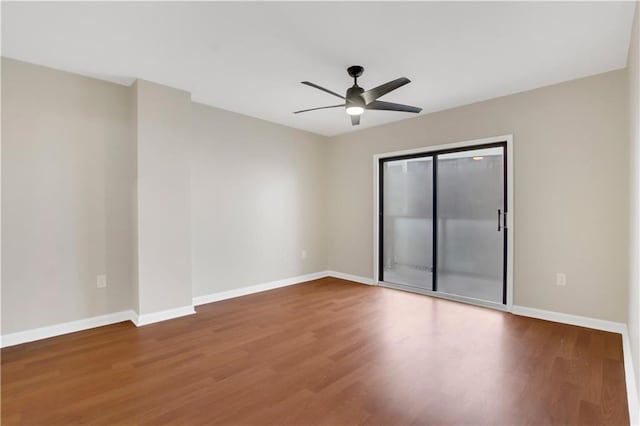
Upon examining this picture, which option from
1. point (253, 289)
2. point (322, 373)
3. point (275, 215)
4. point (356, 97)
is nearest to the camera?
point (322, 373)

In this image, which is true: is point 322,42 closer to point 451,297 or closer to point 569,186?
point 569,186

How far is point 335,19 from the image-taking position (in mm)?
2148

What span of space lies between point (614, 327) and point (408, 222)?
2.48 m

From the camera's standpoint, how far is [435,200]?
4.34 metres

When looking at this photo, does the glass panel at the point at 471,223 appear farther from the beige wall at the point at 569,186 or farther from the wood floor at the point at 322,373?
the wood floor at the point at 322,373

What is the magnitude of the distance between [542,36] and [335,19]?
1623 millimetres

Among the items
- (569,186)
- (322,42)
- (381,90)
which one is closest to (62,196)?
(322,42)

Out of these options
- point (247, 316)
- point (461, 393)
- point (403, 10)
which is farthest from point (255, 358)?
point (403, 10)

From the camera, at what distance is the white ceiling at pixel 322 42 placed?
6.77 ft

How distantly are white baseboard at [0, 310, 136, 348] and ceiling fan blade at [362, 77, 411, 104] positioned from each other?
327cm

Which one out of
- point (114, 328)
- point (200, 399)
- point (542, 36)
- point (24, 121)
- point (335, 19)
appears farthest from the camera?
point (114, 328)

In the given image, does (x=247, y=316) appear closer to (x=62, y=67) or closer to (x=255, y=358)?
(x=255, y=358)

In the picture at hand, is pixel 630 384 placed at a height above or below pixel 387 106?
below

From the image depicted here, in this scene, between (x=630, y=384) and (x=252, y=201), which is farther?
(x=252, y=201)
